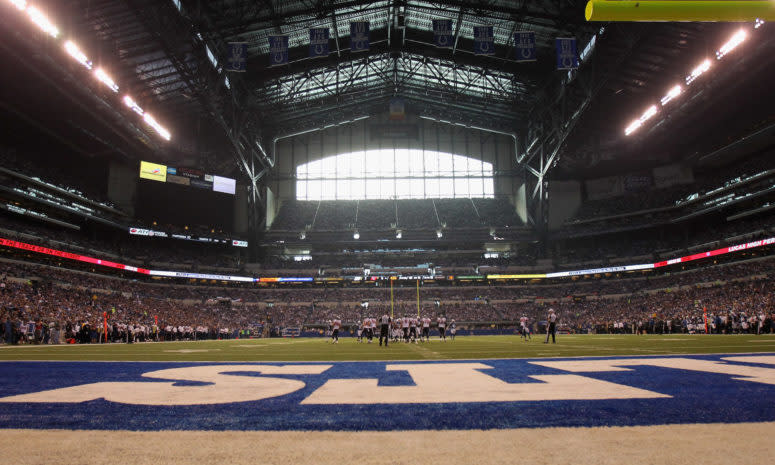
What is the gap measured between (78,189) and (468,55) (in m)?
39.0

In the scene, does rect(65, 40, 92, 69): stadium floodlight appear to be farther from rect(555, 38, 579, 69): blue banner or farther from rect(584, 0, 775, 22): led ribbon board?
rect(584, 0, 775, 22): led ribbon board

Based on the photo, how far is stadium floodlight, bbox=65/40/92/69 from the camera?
2720 centimetres

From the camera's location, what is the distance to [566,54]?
90.1ft

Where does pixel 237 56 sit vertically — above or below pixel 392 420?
above

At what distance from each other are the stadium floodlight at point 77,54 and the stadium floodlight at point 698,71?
144ft

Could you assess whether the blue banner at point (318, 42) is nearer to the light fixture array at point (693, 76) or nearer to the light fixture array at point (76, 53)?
the light fixture array at point (76, 53)

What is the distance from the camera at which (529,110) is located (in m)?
48.3

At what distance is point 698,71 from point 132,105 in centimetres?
4428

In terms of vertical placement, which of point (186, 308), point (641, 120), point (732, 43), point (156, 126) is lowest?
point (186, 308)

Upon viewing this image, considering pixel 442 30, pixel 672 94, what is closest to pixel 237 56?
pixel 442 30

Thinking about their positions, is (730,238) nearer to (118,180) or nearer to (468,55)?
(468,55)

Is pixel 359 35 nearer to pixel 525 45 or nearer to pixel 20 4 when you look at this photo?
pixel 525 45

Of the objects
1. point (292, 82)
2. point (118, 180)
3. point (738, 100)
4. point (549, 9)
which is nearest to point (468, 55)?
point (549, 9)

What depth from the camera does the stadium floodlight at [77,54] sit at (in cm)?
2720
